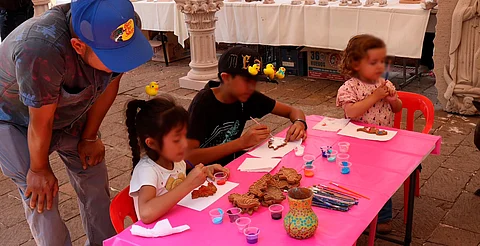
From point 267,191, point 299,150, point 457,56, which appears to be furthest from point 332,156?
point 457,56

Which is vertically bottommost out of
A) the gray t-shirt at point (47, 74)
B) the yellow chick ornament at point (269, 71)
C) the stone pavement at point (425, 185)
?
the stone pavement at point (425, 185)

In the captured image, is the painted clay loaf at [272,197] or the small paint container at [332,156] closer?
the painted clay loaf at [272,197]

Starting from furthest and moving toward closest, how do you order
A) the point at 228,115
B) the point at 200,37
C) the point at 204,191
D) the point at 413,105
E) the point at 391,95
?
the point at 200,37, the point at 413,105, the point at 391,95, the point at 228,115, the point at 204,191

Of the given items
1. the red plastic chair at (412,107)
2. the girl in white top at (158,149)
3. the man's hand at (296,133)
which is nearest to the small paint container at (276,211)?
the girl in white top at (158,149)

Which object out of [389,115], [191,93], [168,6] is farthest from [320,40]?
[389,115]

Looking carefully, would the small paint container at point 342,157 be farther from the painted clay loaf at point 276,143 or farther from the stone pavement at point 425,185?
the stone pavement at point 425,185

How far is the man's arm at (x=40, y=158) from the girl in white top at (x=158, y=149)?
32cm

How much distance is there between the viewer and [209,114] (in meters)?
2.52

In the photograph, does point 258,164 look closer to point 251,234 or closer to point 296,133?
point 296,133

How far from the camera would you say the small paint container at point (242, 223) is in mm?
1646

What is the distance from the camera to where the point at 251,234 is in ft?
5.22

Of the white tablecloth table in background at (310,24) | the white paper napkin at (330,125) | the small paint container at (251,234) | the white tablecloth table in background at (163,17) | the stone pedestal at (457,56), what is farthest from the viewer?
the white tablecloth table in background at (163,17)

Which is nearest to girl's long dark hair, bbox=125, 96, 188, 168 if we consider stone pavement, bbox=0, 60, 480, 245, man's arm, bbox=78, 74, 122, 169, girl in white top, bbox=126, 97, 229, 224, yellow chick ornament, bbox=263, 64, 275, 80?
girl in white top, bbox=126, 97, 229, 224

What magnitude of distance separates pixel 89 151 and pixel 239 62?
82 cm
